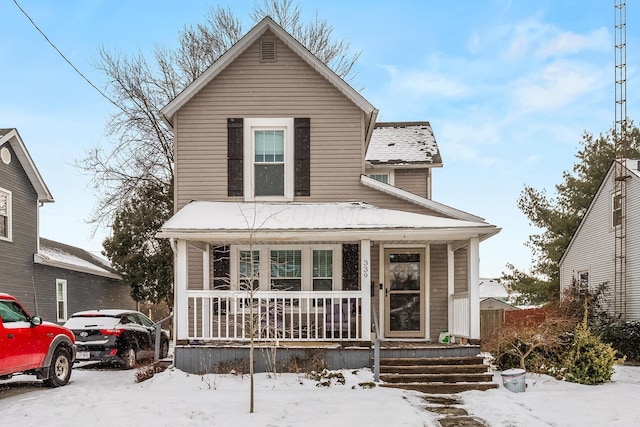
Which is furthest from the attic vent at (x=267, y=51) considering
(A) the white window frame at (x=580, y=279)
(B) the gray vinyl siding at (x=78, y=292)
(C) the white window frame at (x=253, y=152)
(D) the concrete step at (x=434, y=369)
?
(A) the white window frame at (x=580, y=279)

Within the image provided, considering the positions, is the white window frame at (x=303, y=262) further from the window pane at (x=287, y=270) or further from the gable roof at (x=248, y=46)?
the gable roof at (x=248, y=46)

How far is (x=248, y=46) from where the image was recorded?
44.3 ft

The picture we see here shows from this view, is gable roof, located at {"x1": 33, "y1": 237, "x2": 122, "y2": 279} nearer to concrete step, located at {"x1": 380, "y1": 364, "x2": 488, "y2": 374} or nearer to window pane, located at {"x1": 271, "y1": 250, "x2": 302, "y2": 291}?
window pane, located at {"x1": 271, "y1": 250, "x2": 302, "y2": 291}

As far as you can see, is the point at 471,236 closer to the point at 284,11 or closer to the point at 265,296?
the point at 265,296

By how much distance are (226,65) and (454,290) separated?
739 cm

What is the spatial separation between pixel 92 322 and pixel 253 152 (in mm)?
5249

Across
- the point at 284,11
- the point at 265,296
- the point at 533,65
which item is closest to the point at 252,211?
the point at 265,296

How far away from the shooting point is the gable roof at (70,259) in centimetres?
1964

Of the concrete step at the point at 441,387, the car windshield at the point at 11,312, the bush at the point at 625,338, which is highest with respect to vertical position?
the car windshield at the point at 11,312

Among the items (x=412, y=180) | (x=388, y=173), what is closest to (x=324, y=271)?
(x=388, y=173)

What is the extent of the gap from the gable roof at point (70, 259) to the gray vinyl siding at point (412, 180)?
11.7 meters

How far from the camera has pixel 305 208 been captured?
12883mm

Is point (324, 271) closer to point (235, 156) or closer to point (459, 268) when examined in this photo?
point (459, 268)

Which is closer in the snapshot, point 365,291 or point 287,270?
point 365,291
